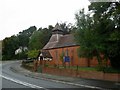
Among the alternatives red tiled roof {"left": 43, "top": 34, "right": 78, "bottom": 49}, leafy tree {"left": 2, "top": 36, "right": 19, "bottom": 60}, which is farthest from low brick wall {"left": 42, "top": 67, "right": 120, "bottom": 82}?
leafy tree {"left": 2, "top": 36, "right": 19, "bottom": 60}

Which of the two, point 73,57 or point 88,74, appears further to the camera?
point 73,57

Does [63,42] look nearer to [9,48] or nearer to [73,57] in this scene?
[73,57]

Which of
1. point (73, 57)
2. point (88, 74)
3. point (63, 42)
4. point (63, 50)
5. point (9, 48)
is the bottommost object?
point (88, 74)

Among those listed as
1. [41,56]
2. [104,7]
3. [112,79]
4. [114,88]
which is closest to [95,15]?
[104,7]

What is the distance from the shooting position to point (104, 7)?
3058cm

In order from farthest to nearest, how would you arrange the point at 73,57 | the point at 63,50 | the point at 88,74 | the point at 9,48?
1. the point at 9,48
2. the point at 63,50
3. the point at 73,57
4. the point at 88,74

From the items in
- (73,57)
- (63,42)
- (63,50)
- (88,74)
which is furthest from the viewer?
(63,42)

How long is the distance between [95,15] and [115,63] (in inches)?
347

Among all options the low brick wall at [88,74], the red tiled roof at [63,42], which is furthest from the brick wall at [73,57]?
the low brick wall at [88,74]

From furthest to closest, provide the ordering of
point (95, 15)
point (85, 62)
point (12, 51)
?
point (12, 51), point (85, 62), point (95, 15)

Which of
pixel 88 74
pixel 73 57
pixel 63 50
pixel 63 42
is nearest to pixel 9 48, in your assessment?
pixel 63 42

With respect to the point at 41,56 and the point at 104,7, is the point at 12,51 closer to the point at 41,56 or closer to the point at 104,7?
the point at 41,56

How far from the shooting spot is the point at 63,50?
66.2 meters

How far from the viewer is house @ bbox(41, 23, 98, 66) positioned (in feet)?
203
